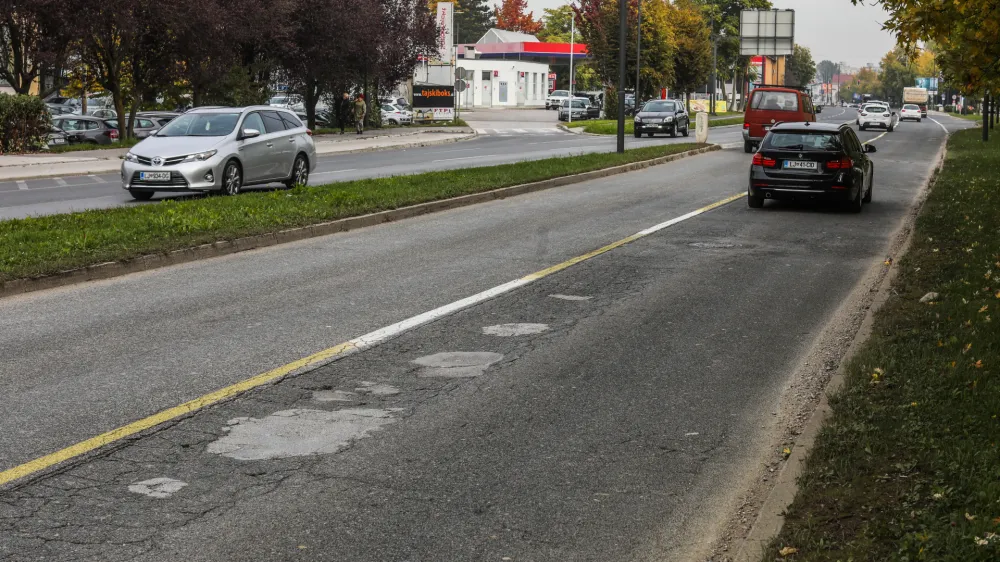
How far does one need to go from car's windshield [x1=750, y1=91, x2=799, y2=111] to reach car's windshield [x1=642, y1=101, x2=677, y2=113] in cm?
1363

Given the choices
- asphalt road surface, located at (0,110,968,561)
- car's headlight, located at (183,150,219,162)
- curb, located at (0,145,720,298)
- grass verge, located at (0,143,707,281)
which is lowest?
asphalt road surface, located at (0,110,968,561)

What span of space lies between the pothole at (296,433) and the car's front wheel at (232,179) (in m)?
13.7

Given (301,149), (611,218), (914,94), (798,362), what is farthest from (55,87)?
(914,94)

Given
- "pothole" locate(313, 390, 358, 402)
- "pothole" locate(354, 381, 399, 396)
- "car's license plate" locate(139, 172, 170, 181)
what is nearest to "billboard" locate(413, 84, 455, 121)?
"car's license plate" locate(139, 172, 170, 181)

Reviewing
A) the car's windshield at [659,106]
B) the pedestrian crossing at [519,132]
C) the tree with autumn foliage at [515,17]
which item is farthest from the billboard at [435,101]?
the tree with autumn foliage at [515,17]

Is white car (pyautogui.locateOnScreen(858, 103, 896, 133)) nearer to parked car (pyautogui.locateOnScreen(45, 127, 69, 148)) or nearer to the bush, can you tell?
parked car (pyautogui.locateOnScreen(45, 127, 69, 148))

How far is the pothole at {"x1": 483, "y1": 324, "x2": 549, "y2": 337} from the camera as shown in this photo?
28.4 feet

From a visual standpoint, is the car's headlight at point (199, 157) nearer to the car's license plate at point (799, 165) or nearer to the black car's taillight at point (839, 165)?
the car's license plate at point (799, 165)

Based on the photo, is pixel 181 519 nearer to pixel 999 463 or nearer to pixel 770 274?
pixel 999 463

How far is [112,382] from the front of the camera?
22.8 feet

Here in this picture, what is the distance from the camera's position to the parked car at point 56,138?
34906mm

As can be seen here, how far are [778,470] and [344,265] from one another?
720cm

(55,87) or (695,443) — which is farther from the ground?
(55,87)

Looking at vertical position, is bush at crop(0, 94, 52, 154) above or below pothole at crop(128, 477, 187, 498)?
above
